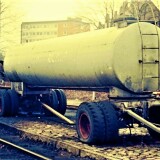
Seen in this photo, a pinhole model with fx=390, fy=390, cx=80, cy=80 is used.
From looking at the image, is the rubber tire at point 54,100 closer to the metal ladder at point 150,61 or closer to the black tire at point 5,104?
the black tire at point 5,104

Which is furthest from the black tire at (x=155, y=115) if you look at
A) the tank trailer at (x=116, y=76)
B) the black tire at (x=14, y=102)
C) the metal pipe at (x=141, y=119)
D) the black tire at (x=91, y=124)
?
the black tire at (x=14, y=102)


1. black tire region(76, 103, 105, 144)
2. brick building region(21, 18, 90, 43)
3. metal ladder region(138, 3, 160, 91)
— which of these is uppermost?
brick building region(21, 18, 90, 43)

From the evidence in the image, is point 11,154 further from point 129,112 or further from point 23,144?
point 129,112

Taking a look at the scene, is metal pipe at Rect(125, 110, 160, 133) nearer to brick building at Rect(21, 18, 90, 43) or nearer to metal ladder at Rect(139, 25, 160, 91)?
metal ladder at Rect(139, 25, 160, 91)

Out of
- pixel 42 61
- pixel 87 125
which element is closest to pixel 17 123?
pixel 42 61

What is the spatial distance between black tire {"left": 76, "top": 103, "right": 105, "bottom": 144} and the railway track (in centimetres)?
18

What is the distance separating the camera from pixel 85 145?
9445 millimetres

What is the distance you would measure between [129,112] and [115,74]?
0.98 meters

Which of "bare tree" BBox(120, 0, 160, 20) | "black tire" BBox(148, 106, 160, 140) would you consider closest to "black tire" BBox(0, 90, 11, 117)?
"bare tree" BBox(120, 0, 160, 20)

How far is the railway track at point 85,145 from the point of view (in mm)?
8297

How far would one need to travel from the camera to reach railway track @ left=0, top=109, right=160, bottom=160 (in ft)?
27.2

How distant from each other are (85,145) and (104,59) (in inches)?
86.0

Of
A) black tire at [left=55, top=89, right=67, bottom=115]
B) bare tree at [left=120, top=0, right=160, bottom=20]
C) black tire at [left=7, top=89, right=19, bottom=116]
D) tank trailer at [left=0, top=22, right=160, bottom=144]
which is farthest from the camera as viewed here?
black tire at [left=55, top=89, right=67, bottom=115]

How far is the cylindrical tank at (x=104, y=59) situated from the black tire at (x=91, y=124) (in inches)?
35.4
